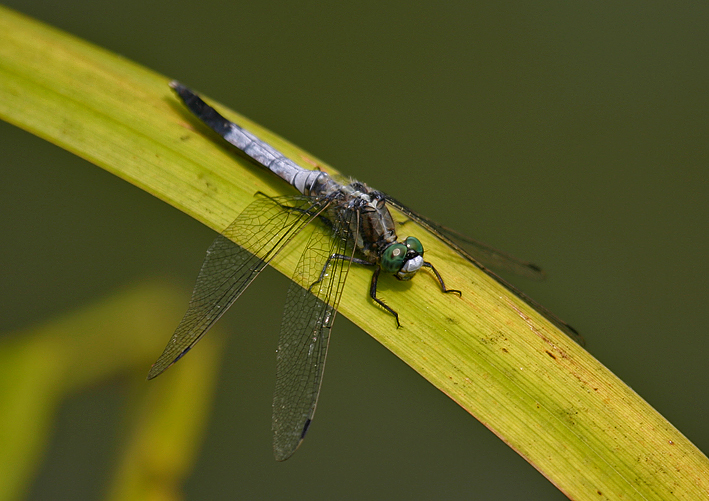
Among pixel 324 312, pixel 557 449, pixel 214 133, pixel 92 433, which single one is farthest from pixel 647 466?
pixel 92 433

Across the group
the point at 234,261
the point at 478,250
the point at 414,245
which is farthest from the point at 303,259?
the point at 478,250

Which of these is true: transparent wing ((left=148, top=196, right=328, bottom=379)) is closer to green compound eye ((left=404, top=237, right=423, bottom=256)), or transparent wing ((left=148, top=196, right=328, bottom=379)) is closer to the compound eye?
the compound eye

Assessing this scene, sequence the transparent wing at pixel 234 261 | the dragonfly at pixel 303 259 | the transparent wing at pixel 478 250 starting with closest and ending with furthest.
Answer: the dragonfly at pixel 303 259 → the transparent wing at pixel 234 261 → the transparent wing at pixel 478 250

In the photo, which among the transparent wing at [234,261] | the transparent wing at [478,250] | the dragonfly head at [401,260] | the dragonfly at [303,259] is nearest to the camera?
the dragonfly at [303,259]

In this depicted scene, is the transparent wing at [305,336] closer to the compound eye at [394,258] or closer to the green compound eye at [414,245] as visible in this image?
the compound eye at [394,258]

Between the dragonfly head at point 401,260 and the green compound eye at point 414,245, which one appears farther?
the green compound eye at point 414,245

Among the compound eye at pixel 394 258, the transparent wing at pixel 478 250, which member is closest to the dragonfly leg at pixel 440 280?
the compound eye at pixel 394 258

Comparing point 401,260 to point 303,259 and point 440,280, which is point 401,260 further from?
point 303,259

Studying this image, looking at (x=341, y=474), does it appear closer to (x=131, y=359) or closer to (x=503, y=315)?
(x=131, y=359)

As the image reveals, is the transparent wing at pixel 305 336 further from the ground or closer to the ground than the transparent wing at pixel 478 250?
closer to the ground
